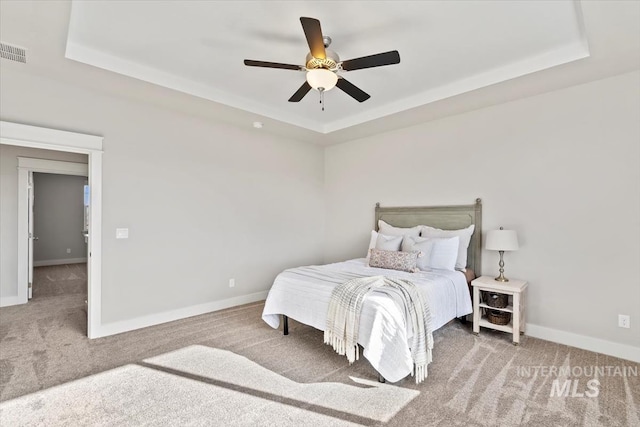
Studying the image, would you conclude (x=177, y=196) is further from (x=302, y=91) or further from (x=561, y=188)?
(x=561, y=188)

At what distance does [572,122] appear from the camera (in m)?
3.22

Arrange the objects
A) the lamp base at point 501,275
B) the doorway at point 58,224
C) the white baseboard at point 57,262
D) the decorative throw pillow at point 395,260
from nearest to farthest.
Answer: the lamp base at point 501,275
the decorative throw pillow at point 395,260
the doorway at point 58,224
the white baseboard at point 57,262

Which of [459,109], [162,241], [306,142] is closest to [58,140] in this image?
[162,241]

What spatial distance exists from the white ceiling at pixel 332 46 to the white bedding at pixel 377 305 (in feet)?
7.10

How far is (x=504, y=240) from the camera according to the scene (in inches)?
131

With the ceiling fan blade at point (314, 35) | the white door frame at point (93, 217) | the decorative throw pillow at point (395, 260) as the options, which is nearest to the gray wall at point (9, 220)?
the white door frame at point (93, 217)

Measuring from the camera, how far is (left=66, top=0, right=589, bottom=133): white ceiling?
2273 mm

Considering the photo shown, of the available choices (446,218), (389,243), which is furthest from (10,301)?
(446,218)

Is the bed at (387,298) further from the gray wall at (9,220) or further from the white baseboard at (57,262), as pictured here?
the white baseboard at (57,262)

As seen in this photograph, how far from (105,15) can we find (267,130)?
8.70 feet

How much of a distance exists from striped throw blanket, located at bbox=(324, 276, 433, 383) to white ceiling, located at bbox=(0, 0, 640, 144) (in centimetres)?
220

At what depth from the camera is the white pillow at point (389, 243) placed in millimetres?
3971

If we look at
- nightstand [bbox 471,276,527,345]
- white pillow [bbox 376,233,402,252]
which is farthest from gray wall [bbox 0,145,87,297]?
nightstand [bbox 471,276,527,345]

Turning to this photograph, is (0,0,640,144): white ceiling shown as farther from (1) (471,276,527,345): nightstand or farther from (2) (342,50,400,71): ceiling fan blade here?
(1) (471,276,527,345): nightstand
